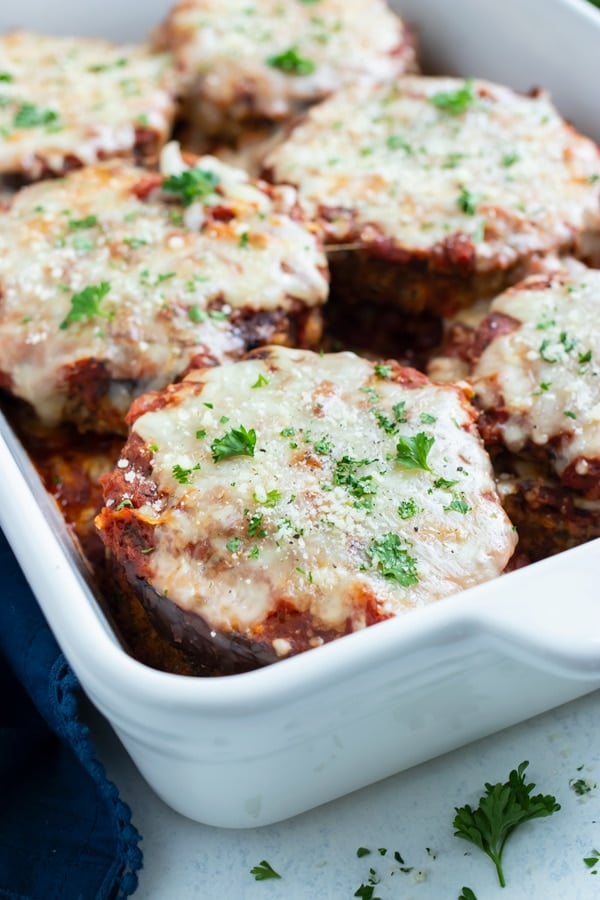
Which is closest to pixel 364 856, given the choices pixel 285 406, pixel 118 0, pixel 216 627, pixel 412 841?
pixel 412 841

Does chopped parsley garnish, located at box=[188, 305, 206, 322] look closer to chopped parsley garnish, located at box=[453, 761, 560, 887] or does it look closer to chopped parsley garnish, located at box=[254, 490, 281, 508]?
chopped parsley garnish, located at box=[254, 490, 281, 508]

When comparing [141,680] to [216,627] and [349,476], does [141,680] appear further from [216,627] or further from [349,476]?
[349,476]

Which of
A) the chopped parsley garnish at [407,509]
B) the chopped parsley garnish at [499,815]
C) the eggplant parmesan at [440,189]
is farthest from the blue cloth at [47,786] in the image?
the eggplant parmesan at [440,189]

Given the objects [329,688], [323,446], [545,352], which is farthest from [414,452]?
[329,688]

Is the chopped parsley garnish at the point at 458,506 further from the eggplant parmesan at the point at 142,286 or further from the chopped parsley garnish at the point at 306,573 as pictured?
the eggplant parmesan at the point at 142,286

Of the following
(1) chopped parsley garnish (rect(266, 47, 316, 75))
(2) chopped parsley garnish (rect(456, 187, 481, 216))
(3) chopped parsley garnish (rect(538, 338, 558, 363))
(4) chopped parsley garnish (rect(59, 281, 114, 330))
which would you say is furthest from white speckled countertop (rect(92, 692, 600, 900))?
(1) chopped parsley garnish (rect(266, 47, 316, 75))

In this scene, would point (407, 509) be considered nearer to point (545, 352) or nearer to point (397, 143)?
point (545, 352)
